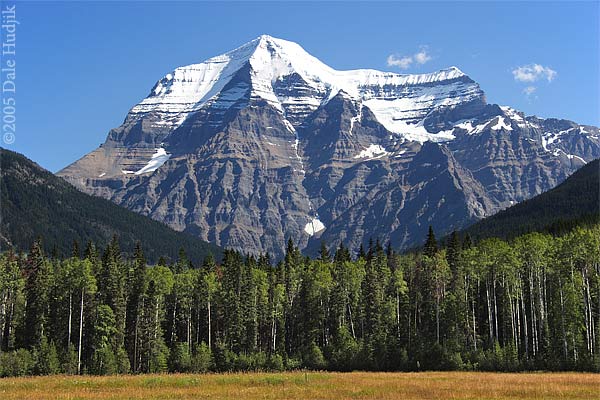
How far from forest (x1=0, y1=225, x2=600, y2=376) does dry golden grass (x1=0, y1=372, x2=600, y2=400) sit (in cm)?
2314

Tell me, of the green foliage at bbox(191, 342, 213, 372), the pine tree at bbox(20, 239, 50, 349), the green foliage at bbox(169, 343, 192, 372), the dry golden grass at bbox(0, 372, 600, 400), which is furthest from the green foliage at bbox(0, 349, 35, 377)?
the dry golden grass at bbox(0, 372, 600, 400)

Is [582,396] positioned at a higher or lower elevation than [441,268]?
lower

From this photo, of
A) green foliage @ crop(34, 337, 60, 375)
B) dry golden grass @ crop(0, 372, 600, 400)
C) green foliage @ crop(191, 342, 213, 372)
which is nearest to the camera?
dry golden grass @ crop(0, 372, 600, 400)

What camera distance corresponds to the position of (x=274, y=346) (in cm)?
10294

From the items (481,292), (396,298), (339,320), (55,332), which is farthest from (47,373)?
(481,292)

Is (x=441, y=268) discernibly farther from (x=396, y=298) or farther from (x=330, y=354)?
(x=330, y=354)

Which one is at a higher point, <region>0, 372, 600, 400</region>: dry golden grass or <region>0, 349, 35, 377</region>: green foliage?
<region>0, 349, 35, 377</region>: green foliage

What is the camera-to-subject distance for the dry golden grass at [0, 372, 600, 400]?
48781mm

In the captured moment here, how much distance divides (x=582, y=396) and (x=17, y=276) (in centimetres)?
7527

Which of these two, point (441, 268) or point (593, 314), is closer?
point (593, 314)

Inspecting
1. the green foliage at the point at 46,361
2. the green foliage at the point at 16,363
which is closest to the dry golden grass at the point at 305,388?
the green foliage at the point at 16,363

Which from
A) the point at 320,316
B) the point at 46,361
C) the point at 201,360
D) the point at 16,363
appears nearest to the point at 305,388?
the point at 201,360

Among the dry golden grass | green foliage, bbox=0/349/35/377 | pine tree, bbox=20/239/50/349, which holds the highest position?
pine tree, bbox=20/239/50/349

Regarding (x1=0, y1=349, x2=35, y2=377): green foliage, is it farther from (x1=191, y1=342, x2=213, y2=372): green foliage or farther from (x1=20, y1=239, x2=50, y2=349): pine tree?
(x1=191, y1=342, x2=213, y2=372): green foliage
